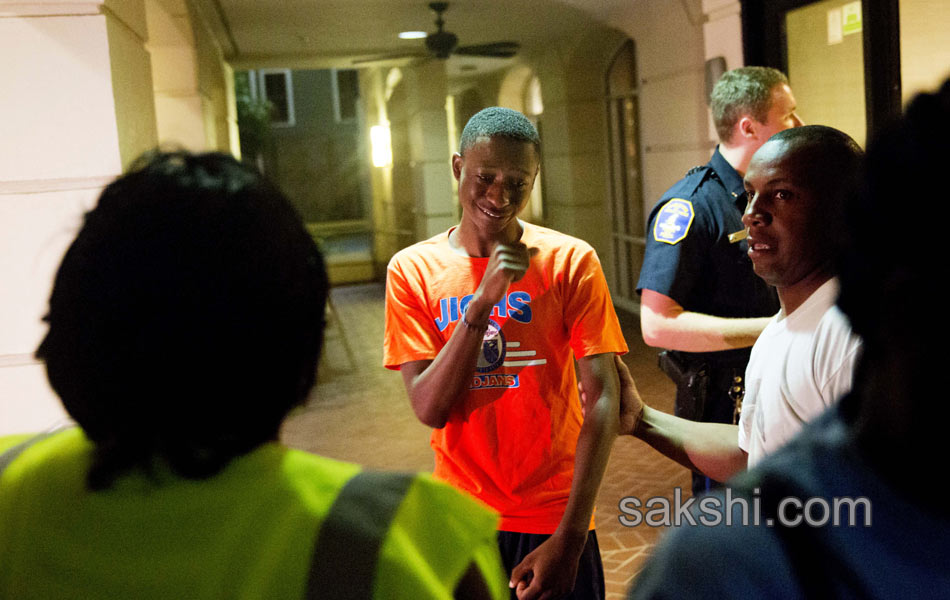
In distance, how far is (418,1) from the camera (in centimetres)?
1105

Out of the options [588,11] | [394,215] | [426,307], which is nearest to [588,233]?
[588,11]

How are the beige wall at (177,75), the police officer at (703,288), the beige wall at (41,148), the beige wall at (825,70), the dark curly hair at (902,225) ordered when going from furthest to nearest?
1. the beige wall at (177,75)
2. the beige wall at (825,70)
3. the beige wall at (41,148)
4. the police officer at (703,288)
5. the dark curly hair at (902,225)

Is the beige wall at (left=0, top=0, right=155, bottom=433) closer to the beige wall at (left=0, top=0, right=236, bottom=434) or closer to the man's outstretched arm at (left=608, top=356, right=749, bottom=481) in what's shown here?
the beige wall at (left=0, top=0, right=236, bottom=434)

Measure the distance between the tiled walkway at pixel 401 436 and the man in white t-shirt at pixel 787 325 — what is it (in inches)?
84.5

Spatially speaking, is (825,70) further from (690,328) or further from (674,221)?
(690,328)

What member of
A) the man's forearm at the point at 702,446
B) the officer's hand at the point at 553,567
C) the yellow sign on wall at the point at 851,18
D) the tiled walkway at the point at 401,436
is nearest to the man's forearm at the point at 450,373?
the officer's hand at the point at 553,567

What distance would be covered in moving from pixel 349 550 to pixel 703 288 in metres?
2.30

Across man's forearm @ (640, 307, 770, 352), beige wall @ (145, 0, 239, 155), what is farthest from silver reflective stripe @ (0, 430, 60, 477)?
beige wall @ (145, 0, 239, 155)

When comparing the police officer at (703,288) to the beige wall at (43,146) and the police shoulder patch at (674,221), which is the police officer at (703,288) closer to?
the police shoulder patch at (674,221)

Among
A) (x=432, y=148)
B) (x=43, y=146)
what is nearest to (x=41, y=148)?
(x=43, y=146)

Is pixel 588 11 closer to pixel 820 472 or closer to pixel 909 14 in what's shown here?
pixel 909 14

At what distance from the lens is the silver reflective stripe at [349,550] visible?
0.84 m

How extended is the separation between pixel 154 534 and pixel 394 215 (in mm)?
18502

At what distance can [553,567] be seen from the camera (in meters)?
1.99
